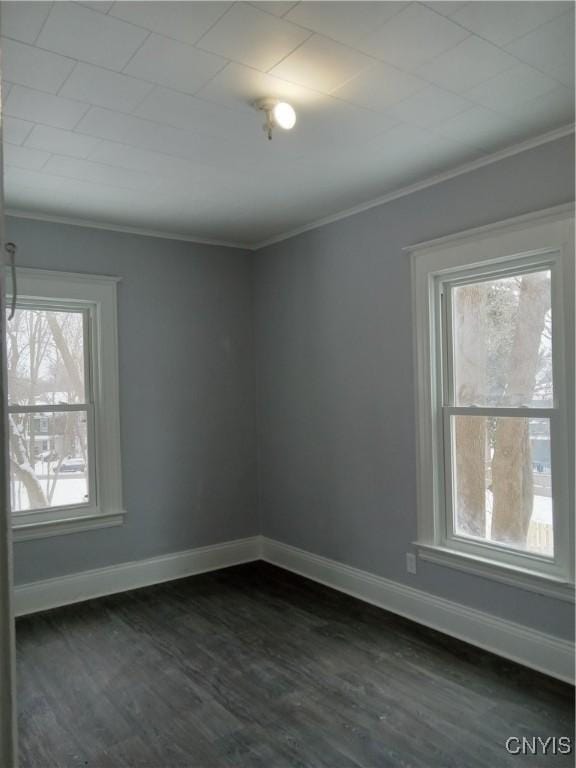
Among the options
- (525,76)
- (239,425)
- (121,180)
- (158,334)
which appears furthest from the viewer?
(239,425)

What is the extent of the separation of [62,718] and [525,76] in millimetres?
Result: 3253

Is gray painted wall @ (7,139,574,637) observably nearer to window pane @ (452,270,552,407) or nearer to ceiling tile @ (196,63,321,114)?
window pane @ (452,270,552,407)

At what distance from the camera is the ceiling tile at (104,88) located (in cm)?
207

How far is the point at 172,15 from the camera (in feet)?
5.70

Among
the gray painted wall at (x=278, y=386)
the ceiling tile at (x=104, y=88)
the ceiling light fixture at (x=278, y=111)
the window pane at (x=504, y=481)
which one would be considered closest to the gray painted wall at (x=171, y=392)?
the gray painted wall at (x=278, y=386)

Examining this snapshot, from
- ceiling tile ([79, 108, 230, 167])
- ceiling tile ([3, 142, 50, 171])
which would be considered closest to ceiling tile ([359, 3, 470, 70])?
ceiling tile ([79, 108, 230, 167])

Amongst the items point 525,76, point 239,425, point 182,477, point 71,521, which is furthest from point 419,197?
point 71,521

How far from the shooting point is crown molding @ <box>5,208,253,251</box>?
3.65 meters

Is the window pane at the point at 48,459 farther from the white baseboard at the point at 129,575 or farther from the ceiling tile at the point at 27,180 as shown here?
the ceiling tile at the point at 27,180

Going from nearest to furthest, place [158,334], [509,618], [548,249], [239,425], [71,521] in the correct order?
1. [548,249]
2. [509,618]
3. [71,521]
4. [158,334]
5. [239,425]

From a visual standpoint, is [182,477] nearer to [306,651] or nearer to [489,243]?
[306,651]

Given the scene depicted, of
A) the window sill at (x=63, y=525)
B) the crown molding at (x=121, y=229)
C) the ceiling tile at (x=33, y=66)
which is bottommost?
the window sill at (x=63, y=525)

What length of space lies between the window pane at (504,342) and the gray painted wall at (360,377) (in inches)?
12.8

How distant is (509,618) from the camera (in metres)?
2.86
